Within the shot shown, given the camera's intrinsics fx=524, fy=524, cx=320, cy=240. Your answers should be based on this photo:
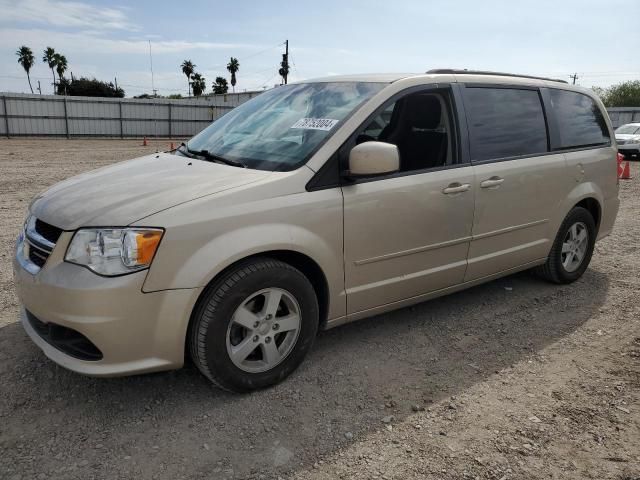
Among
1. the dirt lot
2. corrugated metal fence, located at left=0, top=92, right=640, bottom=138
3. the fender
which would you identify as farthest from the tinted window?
corrugated metal fence, located at left=0, top=92, right=640, bottom=138

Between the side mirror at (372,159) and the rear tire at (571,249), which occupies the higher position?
the side mirror at (372,159)

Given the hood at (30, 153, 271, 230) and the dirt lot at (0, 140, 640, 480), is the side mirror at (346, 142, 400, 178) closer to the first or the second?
the hood at (30, 153, 271, 230)

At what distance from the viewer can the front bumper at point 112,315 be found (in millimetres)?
2432

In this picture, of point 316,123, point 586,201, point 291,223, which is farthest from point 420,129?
point 586,201

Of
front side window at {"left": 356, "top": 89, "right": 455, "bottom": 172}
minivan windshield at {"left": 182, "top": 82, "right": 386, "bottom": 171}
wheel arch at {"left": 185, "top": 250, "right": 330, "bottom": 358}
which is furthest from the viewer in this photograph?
front side window at {"left": 356, "top": 89, "right": 455, "bottom": 172}

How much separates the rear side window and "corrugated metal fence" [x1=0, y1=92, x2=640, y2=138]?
24.2 metres

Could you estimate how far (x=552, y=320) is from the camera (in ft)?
13.3

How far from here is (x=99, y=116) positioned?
29.2 metres

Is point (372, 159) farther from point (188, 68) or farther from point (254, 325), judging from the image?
point (188, 68)

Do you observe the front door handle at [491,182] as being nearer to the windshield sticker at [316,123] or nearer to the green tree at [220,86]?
the windshield sticker at [316,123]

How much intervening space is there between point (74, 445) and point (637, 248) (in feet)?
20.3

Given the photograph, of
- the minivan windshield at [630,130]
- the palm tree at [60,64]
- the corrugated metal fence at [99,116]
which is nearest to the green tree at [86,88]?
the palm tree at [60,64]

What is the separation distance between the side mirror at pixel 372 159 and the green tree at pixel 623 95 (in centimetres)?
6277

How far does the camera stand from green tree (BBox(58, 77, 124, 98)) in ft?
197
